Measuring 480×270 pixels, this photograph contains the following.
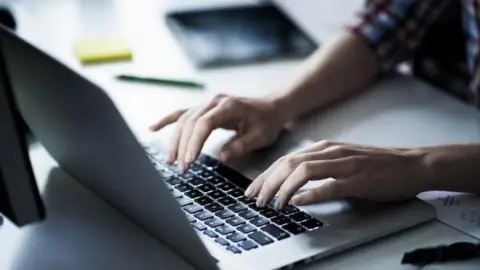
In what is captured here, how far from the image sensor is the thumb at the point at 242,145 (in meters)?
1.01

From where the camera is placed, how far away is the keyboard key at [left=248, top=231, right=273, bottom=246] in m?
0.81

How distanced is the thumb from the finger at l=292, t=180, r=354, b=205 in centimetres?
17

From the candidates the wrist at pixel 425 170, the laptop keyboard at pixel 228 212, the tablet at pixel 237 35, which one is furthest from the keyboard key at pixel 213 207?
the tablet at pixel 237 35

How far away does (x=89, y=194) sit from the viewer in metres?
0.95

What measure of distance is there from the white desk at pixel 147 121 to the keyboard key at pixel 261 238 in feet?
0.20

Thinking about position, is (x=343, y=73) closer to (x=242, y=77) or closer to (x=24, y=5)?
(x=242, y=77)

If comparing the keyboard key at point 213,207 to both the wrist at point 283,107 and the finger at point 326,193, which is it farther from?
the wrist at point 283,107

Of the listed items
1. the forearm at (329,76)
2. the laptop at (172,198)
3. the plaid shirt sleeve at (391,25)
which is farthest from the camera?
the plaid shirt sleeve at (391,25)

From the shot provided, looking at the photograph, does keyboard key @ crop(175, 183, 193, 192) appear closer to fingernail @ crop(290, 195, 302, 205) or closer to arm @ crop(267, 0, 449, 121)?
fingernail @ crop(290, 195, 302, 205)

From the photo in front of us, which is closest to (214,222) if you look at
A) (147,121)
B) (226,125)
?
(226,125)

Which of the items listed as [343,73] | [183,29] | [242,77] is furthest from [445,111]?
[183,29]

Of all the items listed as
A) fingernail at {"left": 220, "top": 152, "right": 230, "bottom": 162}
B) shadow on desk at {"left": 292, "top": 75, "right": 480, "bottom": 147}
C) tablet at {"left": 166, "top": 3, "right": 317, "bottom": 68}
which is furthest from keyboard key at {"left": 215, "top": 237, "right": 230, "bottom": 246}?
tablet at {"left": 166, "top": 3, "right": 317, "bottom": 68}

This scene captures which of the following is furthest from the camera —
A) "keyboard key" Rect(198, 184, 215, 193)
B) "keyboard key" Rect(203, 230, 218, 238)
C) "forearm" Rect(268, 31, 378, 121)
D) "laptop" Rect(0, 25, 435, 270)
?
"forearm" Rect(268, 31, 378, 121)

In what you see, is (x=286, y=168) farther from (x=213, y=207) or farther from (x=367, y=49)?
(x=367, y=49)
